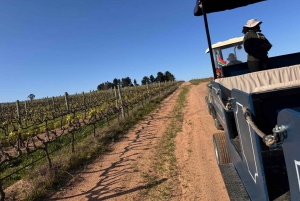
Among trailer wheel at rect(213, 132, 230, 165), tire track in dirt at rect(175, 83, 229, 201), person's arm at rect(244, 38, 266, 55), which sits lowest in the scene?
tire track in dirt at rect(175, 83, 229, 201)

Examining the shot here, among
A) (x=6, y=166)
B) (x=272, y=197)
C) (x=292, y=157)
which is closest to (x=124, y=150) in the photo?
(x=6, y=166)

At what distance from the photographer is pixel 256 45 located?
473 centimetres

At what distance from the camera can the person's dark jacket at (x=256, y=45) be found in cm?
470

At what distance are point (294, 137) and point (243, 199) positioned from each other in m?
1.37

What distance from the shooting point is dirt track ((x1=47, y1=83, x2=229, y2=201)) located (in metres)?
4.14

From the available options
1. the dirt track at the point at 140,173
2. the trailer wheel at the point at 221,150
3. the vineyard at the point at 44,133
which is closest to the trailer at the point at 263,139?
the trailer wheel at the point at 221,150

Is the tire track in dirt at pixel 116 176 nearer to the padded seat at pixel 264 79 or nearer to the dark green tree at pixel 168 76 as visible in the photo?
the padded seat at pixel 264 79

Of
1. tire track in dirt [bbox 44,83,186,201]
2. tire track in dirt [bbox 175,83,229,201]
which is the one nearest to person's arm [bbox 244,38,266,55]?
tire track in dirt [bbox 175,83,229,201]

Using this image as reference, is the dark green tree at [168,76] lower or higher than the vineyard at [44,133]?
higher

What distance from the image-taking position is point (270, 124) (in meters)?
2.38

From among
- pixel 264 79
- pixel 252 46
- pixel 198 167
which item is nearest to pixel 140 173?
pixel 198 167

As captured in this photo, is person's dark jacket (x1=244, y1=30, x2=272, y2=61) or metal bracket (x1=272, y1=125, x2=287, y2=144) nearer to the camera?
metal bracket (x1=272, y1=125, x2=287, y2=144)

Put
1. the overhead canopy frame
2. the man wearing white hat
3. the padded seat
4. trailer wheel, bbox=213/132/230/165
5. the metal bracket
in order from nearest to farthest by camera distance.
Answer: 1. the metal bracket
2. trailer wheel, bbox=213/132/230/165
3. the padded seat
4. the man wearing white hat
5. the overhead canopy frame

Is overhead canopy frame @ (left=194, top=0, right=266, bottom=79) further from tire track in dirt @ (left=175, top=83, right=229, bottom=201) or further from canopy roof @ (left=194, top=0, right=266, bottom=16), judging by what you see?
tire track in dirt @ (left=175, top=83, right=229, bottom=201)
